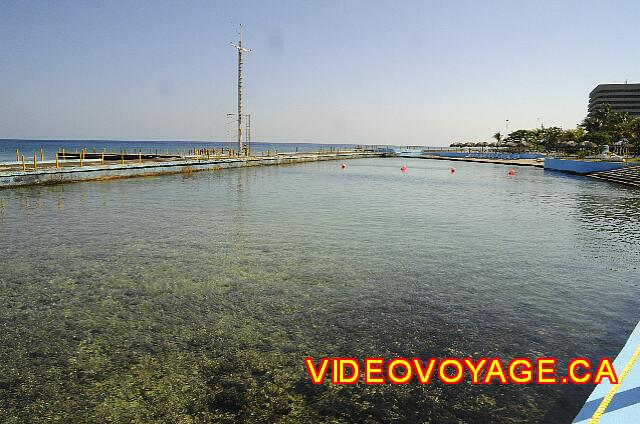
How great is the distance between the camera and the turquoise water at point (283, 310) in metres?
4.34

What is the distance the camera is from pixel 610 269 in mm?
9523

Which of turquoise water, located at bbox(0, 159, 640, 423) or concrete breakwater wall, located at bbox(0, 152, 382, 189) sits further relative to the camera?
concrete breakwater wall, located at bbox(0, 152, 382, 189)

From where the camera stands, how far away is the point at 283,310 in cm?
677

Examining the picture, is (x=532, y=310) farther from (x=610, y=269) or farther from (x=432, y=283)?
(x=610, y=269)

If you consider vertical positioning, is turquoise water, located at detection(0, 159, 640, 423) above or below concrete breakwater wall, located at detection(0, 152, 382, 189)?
below

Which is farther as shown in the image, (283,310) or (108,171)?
(108,171)

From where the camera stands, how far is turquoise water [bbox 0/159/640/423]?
14.2 ft

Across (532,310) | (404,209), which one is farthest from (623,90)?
(532,310)

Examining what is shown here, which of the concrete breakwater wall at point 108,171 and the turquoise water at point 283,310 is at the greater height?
the concrete breakwater wall at point 108,171

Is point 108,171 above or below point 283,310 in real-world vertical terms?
above

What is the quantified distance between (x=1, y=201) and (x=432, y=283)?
18.5 meters

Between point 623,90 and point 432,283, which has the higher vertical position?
point 623,90

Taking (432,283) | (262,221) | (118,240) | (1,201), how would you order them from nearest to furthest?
(432,283)
(118,240)
(262,221)
(1,201)

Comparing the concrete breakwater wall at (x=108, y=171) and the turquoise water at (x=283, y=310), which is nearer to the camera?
the turquoise water at (x=283, y=310)
